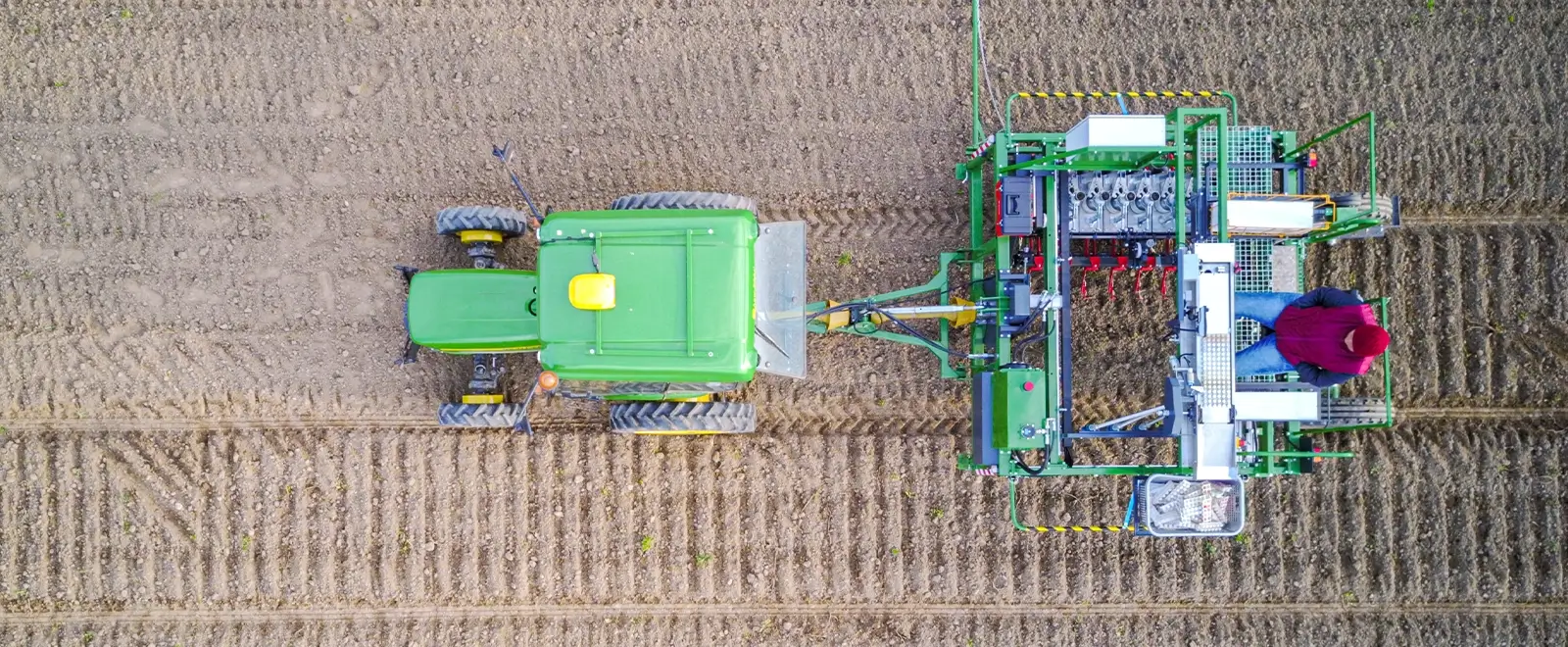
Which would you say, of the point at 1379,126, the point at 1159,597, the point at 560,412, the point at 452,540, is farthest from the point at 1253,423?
the point at 452,540

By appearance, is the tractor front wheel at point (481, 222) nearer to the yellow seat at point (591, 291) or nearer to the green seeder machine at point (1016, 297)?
the green seeder machine at point (1016, 297)

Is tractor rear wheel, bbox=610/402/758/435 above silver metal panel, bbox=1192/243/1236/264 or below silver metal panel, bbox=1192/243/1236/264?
below

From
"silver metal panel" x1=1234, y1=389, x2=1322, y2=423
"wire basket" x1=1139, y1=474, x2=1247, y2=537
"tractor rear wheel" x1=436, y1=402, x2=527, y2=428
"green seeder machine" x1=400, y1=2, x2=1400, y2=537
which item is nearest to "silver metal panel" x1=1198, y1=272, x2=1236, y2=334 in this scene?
"green seeder machine" x1=400, y1=2, x2=1400, y2=537

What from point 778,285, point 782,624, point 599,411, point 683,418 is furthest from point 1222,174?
point 599,411

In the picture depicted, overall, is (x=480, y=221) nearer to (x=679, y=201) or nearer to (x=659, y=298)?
(x=679, y=201)

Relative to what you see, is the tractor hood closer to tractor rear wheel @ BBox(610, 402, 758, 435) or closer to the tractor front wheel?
tractor rear wheel @ BBox(610, 402, 758, 435)

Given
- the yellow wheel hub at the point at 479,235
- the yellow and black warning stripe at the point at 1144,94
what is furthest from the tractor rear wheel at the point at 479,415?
the yellow and black warning stripe at the point at 1144,94
